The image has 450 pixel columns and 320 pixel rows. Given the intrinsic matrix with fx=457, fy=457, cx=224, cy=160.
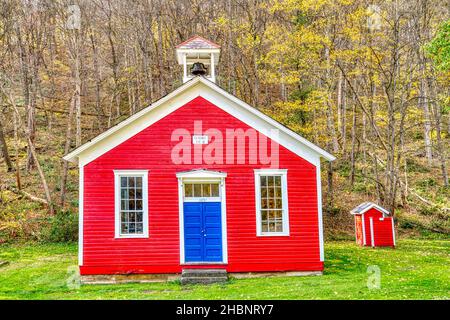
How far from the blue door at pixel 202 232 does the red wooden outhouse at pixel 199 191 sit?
0.03 m

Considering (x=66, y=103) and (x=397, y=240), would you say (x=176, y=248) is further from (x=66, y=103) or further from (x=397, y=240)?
(x=66, y=103)

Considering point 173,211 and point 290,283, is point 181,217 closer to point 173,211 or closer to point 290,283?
point 173,211

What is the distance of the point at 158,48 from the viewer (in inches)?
1121

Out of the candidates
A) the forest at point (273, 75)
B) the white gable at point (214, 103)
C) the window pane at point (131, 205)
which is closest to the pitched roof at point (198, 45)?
the white gable at point (214, 103)

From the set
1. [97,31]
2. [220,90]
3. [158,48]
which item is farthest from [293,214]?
[97,31]

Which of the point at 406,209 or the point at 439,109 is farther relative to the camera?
the point at 439,109

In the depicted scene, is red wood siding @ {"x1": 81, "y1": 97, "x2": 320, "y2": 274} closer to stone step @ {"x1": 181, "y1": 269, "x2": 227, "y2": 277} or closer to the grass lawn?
stone step @ {"x1": 181, "y1": 269, "x2": 227, "y2": 277}

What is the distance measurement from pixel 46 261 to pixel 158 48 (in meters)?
16.1

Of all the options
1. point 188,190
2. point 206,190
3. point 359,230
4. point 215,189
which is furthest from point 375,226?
point 188,190

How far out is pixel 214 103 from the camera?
14.7 meters

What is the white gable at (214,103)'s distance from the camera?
14.2 m

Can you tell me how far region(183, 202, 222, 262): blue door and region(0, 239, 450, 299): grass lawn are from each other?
3.75 feet

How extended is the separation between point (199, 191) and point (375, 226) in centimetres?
877

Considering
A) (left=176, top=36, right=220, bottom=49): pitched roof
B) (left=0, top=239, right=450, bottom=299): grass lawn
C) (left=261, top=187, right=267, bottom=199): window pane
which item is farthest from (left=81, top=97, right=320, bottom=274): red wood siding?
(left=176, top=36, right=220, bottom=49): pitched roof
